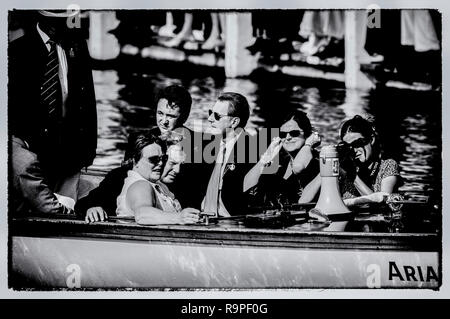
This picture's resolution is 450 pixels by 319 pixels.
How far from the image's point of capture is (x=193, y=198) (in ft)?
13.1

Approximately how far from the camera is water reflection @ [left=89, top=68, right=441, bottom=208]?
4.03 m

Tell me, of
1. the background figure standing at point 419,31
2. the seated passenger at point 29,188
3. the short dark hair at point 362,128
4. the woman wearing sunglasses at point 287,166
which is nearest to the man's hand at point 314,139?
the woman wearing sunglasses at point 287,166

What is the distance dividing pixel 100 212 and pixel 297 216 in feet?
3.32

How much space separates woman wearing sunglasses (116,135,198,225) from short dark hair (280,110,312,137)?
2.21 feet

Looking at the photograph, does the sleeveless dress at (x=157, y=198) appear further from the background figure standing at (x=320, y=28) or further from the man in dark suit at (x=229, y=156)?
the background figure standing at (x=320, y=28)

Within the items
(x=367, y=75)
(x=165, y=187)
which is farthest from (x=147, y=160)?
(x=367, y=75)

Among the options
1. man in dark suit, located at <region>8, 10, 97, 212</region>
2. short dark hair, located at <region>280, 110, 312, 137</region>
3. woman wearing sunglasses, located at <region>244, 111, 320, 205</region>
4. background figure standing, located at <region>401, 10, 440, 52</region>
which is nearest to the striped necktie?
man in dark suit, located at <region>8, 10, 97, 212</region>

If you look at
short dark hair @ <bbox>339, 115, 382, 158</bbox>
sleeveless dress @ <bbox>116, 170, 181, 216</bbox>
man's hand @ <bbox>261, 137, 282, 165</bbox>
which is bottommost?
sleeveless dress @ <bbox>116, 170, 181, 216</bbox>

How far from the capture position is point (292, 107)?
13.3ft

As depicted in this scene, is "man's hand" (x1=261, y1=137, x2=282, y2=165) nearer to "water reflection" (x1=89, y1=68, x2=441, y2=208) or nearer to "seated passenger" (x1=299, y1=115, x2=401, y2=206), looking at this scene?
"water reflection" (x1=89, y1=68, x2=441, y2=208)

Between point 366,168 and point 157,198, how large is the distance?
110 centimetres

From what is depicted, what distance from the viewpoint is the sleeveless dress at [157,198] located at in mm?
3963

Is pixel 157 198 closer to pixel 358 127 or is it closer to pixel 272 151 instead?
pixel 272 151

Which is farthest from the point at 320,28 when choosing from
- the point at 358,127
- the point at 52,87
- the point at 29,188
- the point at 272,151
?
the point at 29,188
